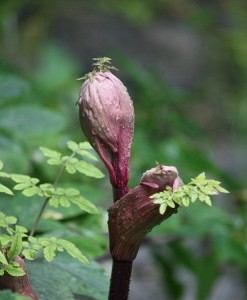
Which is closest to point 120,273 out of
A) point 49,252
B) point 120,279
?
point 120,279

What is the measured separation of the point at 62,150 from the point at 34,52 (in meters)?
2.69

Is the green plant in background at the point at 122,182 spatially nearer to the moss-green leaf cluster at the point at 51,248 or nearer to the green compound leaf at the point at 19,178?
the moss-green leaf cluster at the point at 51,248

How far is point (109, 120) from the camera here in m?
1.23

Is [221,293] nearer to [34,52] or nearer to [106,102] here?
[34,52]

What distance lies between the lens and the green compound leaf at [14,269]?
3.76 ft

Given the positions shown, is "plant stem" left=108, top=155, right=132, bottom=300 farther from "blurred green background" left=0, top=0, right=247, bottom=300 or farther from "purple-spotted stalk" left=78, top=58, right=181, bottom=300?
"blurred green background" left=0, top=0, right=247, bottom=300

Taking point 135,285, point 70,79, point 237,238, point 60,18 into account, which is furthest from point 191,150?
point 60,18

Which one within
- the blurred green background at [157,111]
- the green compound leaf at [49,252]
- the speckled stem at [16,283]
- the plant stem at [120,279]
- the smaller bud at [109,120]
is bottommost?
the speckled stem at [16,283]

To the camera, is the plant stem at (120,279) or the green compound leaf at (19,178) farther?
the green compound leaf at (19,178)

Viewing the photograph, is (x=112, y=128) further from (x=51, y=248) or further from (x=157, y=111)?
(x=157, y=111)

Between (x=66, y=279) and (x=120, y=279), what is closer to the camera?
(x=120, y=279)

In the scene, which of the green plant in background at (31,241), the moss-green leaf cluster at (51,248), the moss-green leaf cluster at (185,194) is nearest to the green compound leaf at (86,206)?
the green plant in background at (31,241)

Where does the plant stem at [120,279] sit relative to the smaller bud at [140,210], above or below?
below

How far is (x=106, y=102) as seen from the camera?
123 cm
